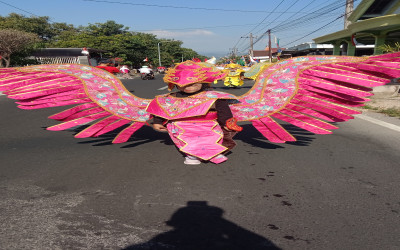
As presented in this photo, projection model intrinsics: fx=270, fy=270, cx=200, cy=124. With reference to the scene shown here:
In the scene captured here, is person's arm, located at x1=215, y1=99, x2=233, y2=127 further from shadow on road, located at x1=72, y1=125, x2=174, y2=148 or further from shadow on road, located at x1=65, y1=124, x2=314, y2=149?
shadow on road, located at x1=72, y1=125, x2=174, y2=148

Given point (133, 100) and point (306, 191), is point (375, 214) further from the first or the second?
point (133, 100)

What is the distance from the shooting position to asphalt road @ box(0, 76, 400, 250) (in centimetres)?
179

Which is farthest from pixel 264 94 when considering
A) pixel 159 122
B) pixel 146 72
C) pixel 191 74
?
pixel 146 72

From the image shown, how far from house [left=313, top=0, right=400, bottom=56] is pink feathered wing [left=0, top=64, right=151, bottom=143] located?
12.6 metres

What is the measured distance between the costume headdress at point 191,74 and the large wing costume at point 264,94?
568mm

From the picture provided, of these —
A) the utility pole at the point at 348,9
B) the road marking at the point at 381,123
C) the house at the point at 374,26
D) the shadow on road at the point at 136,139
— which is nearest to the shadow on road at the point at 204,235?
the shadow on road at the point at 136,139

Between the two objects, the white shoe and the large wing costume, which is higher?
the large wing costume

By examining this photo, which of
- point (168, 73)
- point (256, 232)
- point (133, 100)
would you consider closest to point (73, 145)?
point (133, 100)

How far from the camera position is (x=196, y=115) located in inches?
116

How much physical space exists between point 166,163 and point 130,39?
4381 cm

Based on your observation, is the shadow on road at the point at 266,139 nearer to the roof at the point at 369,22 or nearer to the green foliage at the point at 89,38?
the roof at the point at 369,22

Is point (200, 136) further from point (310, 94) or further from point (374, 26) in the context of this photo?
point (374, 26)

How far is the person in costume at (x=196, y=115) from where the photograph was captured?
2.95 metres

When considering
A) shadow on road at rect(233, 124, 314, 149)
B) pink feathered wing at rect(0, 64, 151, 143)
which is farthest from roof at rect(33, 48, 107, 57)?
shadow on road at rect(233, 124, 314, 149)
